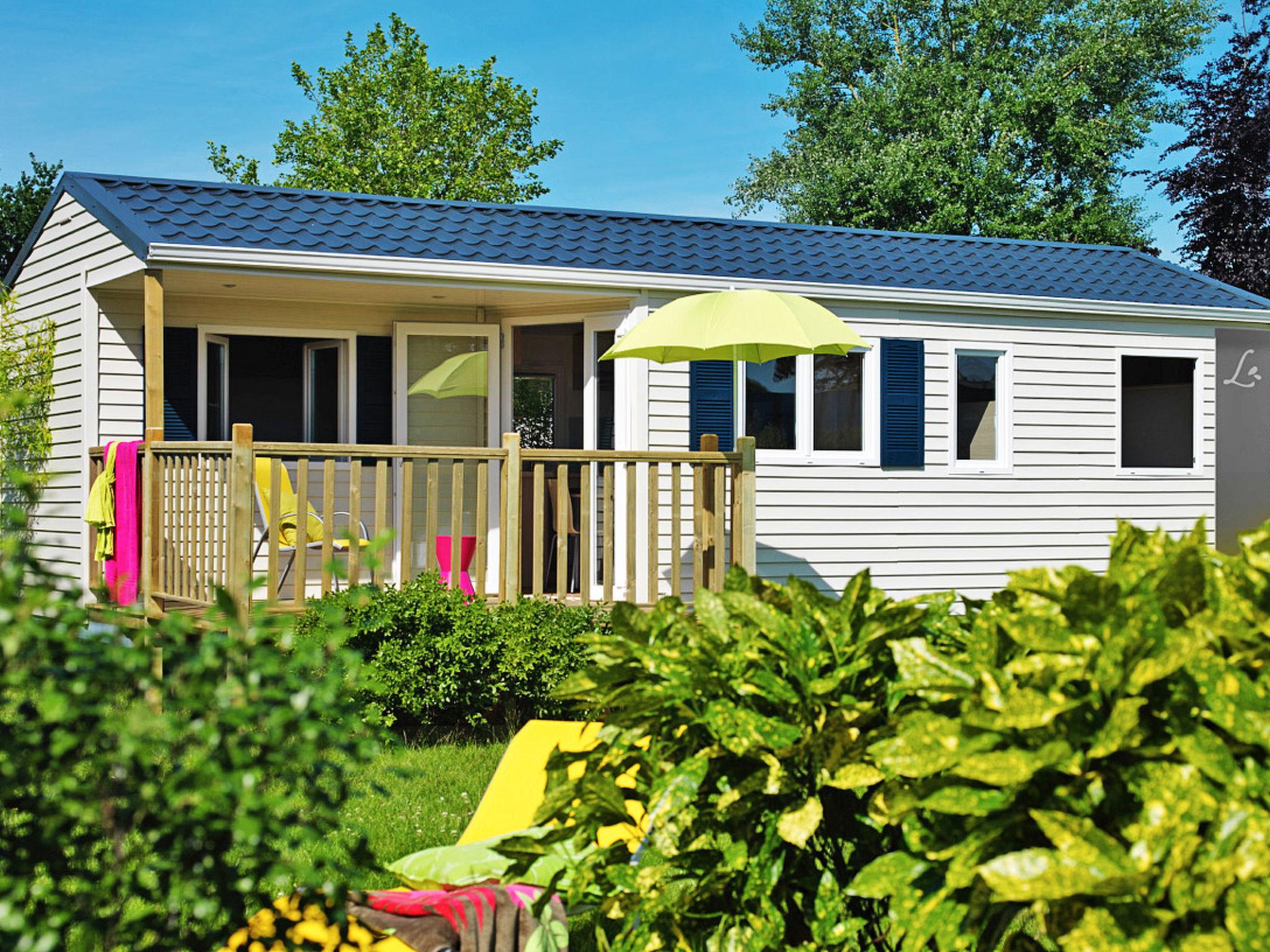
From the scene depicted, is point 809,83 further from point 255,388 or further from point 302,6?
point 255,388

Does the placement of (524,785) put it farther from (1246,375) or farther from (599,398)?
(1246,375)

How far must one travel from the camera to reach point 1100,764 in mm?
1682

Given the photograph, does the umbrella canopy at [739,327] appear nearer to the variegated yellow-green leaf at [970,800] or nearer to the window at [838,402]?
the window at [838,402]

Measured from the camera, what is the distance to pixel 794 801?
2.14m

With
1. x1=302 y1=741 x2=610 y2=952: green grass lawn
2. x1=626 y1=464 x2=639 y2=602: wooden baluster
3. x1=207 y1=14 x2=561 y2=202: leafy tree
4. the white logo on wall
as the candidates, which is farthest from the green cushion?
x1=207 y1=14 x2=561 y2=202: leafy tree

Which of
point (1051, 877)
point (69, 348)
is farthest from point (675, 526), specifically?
point (1051, 877)

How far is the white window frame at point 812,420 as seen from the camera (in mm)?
9711

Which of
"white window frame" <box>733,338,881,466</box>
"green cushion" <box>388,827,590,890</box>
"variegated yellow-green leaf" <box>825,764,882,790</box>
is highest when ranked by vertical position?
"white window frame" <box>733,338,881,466</box>

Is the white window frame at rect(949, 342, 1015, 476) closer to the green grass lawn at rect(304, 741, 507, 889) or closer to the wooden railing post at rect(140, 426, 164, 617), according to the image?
the green grass lawn at rect(304, 741, 507, 889)

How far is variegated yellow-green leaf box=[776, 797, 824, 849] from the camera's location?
198 cm

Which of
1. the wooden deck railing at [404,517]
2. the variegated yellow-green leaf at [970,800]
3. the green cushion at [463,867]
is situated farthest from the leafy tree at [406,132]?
the variegated yellow-green leaf at [970,800]

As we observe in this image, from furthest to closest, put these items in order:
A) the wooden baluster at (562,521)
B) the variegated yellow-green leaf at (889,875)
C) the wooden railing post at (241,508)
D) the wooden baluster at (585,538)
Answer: the wooden baluster at (585,538) → the wooden baluster at (562,521) → the wooden railing post at (241,508) → the variegated yellow-green leaf at (889,875)

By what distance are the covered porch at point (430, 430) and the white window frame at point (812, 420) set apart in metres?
0.85

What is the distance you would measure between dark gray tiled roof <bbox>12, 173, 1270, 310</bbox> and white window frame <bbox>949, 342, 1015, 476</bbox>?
1.70 feet
